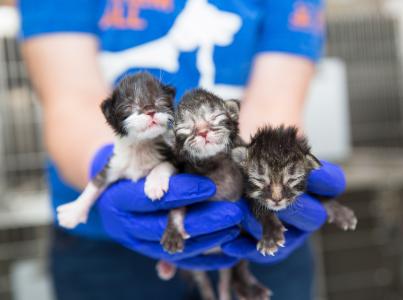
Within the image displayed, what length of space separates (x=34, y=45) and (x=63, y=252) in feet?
1.23

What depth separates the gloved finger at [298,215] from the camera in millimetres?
471

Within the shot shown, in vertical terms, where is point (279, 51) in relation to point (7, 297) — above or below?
above

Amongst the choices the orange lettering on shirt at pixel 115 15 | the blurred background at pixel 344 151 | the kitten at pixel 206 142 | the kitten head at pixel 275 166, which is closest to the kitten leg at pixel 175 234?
the kitten at pixel 206 142

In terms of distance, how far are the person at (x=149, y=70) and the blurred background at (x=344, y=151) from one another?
0.69m

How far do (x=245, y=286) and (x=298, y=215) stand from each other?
0.61 ft

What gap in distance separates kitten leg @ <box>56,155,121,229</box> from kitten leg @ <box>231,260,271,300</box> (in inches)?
8.0

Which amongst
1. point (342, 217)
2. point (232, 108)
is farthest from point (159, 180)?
point (342, 217)

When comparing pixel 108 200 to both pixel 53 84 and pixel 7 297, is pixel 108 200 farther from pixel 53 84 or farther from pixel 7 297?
pixel 7 297

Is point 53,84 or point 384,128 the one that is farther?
point 384,128

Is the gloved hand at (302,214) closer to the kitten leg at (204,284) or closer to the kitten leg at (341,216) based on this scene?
the kitten leg at (341,216)

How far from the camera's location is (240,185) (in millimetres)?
479

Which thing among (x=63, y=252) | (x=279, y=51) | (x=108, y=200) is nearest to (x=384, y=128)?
(x=279, y=51)

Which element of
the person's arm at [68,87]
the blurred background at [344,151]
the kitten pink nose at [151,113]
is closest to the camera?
the kitten pink nose at [151,113]

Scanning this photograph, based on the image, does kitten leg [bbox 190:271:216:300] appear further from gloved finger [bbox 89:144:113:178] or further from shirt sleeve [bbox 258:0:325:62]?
shirt sleeve [bbox 258:0:325:62]
